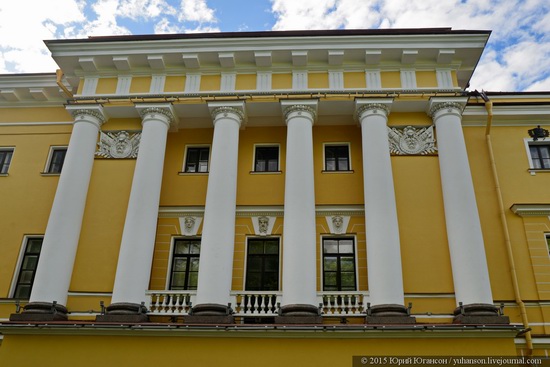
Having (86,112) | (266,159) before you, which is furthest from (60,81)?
(266,159)

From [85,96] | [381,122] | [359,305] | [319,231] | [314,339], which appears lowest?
[314,339]

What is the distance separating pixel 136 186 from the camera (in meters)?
12.7

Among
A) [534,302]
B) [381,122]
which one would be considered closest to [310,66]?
[381,122]

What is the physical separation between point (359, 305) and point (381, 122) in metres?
4.95

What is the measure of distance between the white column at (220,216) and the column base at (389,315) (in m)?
3.35

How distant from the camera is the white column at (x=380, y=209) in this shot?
11156 millimetres

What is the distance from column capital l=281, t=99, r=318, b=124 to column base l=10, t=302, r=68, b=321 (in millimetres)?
7632

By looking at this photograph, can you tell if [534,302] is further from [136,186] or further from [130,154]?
[130,154]

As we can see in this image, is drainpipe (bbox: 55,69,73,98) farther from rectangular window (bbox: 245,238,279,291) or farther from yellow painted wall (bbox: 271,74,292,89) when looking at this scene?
rectangular window (bbox: 245,238,279,291)

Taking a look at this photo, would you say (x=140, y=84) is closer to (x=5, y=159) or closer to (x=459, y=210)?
(x=5, y=159)

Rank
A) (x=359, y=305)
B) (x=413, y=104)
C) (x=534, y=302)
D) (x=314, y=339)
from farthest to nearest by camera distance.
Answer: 1. (x=413, y=104)
2. (x=534, y=302)
3. (x=359, y=305)
4. (x=314, y=339)

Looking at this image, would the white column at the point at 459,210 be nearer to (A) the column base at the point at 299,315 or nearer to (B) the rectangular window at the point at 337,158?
(B) the rectangular window at the point at 337,158

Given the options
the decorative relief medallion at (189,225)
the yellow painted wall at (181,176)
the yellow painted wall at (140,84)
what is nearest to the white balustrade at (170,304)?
the decorative relief medallion at (189,225)

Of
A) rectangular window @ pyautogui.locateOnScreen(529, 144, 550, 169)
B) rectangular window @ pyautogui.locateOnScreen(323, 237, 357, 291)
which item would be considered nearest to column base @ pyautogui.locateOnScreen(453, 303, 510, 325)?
rectangular window @ pyautogui.locateOnScreen(323, 237, 357, 291)
